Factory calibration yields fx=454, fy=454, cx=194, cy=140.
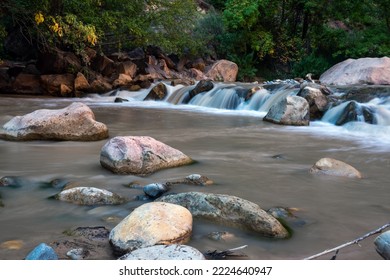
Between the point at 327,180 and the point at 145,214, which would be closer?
the point at 145,214

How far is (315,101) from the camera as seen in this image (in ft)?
31.2

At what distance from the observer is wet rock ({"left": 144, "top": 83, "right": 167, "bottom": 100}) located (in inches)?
544

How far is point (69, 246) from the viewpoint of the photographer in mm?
2533

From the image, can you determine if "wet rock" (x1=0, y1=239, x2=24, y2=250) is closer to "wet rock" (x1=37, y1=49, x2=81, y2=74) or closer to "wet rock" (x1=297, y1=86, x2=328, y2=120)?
"wet rock" (x1=297, y1=86, x2=328, y2=120)

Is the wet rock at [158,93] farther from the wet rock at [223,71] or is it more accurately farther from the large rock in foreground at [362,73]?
the large rock in foreground at [362,73]

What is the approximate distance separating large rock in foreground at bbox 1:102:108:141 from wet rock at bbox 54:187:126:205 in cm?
268

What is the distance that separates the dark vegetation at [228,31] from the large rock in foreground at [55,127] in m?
5.17

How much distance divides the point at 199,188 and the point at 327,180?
3.92 ft

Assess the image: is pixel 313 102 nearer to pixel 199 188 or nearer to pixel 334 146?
pixel 334 146

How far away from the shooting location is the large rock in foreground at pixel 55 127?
5926mm

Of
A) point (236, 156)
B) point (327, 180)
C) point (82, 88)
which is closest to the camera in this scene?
point (327, 180)

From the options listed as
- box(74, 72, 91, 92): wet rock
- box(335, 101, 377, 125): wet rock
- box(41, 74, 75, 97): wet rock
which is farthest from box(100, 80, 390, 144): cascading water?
box(41, 74, 75, 97): wet rock

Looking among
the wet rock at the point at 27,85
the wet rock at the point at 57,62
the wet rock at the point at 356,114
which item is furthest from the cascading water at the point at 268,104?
the wet rock at the point at 27,85

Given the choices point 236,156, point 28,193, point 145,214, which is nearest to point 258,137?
point 236,156
